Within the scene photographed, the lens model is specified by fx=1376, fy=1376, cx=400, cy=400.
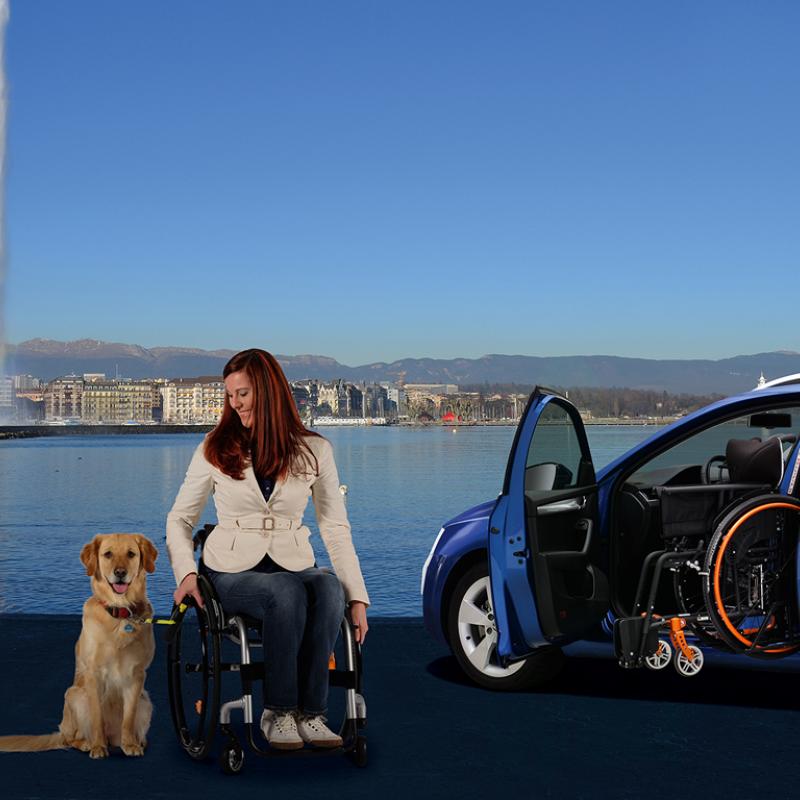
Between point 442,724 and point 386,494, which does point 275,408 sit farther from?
point 386,494

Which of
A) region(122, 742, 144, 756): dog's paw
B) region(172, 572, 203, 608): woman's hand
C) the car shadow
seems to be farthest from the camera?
the car shadow

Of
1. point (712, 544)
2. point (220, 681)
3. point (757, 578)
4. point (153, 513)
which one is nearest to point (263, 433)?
point (220, 681)

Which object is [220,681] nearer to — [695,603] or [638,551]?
[638,551]

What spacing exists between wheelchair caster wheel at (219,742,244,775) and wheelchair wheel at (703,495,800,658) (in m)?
2.25

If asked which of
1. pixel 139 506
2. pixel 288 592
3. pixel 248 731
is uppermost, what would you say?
pixel 288 592

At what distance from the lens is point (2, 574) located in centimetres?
2833

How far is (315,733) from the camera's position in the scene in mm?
5336

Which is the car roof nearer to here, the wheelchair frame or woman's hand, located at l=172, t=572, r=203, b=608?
the wheelchair frame

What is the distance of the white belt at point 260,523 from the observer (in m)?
5.40

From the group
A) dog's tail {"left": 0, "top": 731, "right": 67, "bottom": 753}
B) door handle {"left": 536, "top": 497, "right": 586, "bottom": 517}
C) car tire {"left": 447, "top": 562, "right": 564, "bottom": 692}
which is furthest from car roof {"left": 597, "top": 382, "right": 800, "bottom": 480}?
dog's tail {"left": 0, "top": 731, "right": 67, "bottom": 753}

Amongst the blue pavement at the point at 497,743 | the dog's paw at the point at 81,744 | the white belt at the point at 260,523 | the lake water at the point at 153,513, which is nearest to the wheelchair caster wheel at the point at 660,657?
the blue pavement at the point at 497,743

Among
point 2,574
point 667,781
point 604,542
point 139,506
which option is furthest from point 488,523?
point 139,506

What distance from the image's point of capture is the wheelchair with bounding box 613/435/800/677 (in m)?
6.37

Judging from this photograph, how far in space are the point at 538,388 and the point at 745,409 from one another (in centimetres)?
102
